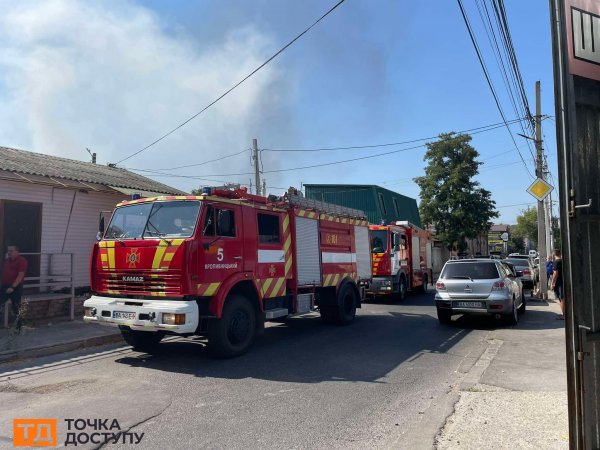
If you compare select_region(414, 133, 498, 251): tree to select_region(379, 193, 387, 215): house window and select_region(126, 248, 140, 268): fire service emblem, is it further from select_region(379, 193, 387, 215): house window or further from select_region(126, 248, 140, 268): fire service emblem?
select_region(126, 248, 140, 268): fire service emblem

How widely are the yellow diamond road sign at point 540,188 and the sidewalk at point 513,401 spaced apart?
6.10 metres

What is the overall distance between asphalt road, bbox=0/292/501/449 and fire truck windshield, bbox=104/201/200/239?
6.59 feet

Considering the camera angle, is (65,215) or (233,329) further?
(65,215)

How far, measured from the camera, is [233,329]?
7316 mm

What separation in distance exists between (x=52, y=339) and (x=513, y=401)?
769 centimetres

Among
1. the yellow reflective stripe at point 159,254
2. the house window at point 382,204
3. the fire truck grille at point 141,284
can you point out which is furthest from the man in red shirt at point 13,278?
the house window at point 382,204

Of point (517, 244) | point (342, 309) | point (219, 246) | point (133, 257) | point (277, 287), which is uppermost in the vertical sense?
point (517, 244)

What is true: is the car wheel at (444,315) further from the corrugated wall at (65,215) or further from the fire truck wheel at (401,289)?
the corrugated wall at (65,215)

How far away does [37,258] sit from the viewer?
436 inches

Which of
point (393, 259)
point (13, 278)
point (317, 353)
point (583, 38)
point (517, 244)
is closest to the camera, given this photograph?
point (583, 38)

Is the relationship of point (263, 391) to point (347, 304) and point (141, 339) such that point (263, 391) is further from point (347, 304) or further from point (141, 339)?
point (347, 304)

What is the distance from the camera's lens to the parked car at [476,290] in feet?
33.1

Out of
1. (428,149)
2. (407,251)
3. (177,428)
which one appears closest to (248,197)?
(177,428)

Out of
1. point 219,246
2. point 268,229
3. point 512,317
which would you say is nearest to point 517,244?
point 512,317
